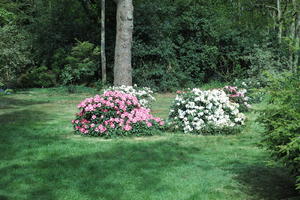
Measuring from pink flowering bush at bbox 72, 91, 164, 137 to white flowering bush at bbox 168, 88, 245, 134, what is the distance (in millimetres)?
610

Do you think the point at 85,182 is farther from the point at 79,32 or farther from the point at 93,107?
the point at 79,32

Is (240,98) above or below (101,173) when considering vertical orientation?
above

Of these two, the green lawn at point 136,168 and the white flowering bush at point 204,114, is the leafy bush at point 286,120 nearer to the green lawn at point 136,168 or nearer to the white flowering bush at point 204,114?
the green lawn at point 136,168

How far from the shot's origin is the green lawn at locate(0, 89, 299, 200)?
4633 millimetres

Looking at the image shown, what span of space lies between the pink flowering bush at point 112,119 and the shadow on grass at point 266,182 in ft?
10.0

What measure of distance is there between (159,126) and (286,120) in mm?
5007

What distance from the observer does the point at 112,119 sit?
795 centimetres

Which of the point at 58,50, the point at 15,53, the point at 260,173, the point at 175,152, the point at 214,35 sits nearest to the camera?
the point at 260,173

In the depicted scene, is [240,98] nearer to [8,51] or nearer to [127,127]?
[127,127]

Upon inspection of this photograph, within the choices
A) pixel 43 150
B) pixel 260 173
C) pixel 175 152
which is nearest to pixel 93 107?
pixel 43 150

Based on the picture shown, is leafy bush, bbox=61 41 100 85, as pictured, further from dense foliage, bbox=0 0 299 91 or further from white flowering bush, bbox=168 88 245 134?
white flowering bush, bbox=168 88 245 134

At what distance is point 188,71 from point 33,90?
27.8 feet

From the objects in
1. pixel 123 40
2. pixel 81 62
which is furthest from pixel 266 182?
pixel 81 62

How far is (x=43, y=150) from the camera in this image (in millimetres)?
6727
